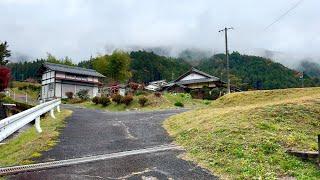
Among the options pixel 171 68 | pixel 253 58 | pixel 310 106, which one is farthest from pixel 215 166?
pixel 171 68

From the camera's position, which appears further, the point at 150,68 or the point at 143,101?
the point at 150,68

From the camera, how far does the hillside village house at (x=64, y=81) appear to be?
67.0 m

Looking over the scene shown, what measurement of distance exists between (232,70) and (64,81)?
72.1 m

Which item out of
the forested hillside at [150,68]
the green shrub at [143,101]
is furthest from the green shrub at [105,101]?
the forested hillside at [150,68]

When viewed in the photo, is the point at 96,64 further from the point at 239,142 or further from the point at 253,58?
the point at 239,142

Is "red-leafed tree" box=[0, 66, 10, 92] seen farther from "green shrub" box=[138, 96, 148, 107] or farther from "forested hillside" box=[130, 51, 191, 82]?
"forested hillside" box=[130, 51, 191, 82]

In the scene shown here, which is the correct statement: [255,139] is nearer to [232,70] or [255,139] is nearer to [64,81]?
[64,81]

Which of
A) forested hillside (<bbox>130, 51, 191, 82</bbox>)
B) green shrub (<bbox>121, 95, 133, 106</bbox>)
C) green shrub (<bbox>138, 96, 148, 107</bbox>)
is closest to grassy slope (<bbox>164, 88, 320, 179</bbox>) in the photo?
green shrub (<bbox>138, 96, 148, 107</bbox>)

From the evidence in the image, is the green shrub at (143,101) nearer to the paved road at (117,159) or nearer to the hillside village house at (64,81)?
the paved road at (117,159)

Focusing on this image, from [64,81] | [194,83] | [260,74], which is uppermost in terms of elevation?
[260,74]

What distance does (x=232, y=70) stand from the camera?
129625 mm

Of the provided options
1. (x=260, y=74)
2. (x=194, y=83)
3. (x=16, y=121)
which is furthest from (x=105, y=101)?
(x=260, y=74)

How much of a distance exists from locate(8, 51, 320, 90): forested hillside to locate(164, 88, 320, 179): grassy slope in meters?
85.9

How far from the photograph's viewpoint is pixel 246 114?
49.8ft
